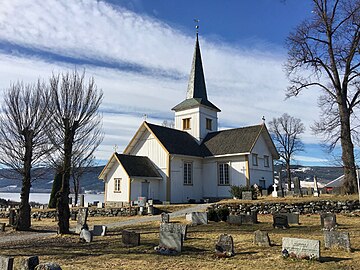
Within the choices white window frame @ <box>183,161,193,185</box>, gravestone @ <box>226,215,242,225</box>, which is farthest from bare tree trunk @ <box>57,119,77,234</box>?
white window frame @ <box>183,161,193,185</box>

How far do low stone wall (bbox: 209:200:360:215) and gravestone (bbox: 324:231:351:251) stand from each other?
12.7 meters

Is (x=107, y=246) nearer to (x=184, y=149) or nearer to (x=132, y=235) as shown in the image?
(x=132, y=235)

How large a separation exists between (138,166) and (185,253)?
21.8 metres

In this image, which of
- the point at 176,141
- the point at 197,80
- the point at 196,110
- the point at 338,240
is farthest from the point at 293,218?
the point at 197,80

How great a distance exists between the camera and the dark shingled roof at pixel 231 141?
109 feet

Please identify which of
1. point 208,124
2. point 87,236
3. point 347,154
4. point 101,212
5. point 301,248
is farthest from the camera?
point 208,124

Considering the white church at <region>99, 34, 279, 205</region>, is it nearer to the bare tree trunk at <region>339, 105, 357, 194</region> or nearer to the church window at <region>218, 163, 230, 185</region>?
the church window at <region>218, 163, 230, 185</region>

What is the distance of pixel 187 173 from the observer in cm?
3381

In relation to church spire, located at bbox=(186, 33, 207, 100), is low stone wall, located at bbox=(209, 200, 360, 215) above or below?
below

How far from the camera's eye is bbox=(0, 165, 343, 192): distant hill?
2211 cm

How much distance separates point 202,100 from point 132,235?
2891 centimetres

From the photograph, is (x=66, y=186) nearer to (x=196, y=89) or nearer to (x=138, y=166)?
(x=138, y=166)

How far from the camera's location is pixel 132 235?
12.2 metres

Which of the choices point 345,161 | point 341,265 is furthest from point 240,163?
point 341,265
